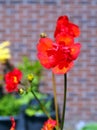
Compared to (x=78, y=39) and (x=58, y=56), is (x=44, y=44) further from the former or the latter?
(x=78, y=39)

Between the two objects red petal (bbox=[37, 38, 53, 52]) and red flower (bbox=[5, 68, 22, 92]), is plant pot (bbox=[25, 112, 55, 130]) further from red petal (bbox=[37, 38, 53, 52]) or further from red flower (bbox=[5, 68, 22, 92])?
red petal (bbox=[37, 38, 53, 52])

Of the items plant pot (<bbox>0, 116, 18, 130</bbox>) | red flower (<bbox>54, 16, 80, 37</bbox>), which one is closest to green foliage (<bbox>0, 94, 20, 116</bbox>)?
plant pot (<bbox>0, 116, 18, 130</bbox>)

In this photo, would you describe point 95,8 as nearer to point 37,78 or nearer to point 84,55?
point 84,55

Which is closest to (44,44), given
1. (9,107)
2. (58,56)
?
(58,56)

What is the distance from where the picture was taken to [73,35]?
1.37 m

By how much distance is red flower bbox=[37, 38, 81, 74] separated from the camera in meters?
1.32

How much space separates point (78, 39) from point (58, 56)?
5.84 metres

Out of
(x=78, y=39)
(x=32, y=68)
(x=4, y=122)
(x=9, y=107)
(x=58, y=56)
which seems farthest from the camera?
(x=78, y=39)

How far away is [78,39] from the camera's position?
7.15 metres

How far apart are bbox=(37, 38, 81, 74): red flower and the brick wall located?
5.77m

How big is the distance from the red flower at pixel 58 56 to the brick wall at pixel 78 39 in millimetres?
5769

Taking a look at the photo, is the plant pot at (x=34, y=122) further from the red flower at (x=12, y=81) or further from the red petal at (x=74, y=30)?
the red petal at (x=74, y=30)

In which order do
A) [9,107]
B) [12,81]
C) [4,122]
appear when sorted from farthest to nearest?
[9,107] → [4,122] → [12,81]

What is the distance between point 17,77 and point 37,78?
524cm
